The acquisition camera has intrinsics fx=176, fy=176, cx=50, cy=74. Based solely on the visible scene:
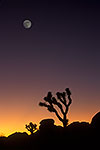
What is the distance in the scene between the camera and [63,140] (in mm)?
15664

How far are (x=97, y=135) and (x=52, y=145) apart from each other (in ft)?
13.3

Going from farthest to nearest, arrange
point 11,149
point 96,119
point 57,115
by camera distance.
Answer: point 11,149
point 96,119
point 57,115

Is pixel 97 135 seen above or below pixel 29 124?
below

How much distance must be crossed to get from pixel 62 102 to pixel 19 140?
13.0 metres

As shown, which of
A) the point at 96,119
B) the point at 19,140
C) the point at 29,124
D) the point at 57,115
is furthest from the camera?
the point at 29,124

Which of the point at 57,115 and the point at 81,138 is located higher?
the point at 57,115

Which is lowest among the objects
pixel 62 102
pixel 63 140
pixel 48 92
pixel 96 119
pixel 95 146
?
pixel 95 146

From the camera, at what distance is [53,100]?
17656 millimetres

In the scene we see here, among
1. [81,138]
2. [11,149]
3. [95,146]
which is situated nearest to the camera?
[95,146]

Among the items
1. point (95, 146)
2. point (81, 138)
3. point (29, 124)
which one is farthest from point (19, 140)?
point (95, 146)

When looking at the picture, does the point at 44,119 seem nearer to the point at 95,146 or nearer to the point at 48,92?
the point at 48,92

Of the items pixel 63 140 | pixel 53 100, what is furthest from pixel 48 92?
pixel 63 140

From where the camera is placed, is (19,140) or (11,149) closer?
(11,149)

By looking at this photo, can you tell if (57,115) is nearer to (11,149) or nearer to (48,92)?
(48,92)
